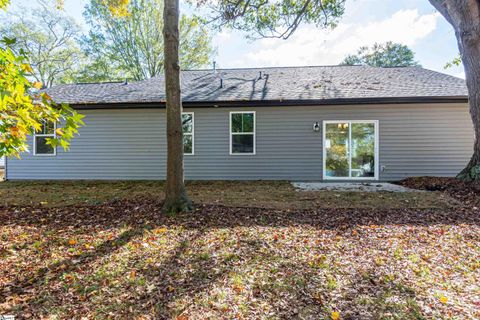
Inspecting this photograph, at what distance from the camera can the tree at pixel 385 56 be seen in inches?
1148

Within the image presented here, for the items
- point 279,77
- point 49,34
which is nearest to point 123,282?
point 279,77

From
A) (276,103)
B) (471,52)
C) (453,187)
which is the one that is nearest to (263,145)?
(276,103)

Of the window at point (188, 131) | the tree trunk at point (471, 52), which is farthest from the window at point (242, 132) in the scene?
the tree trunk at point (471, 52)

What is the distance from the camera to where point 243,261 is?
115 inches

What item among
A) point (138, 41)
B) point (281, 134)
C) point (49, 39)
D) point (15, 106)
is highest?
point (49, 39)

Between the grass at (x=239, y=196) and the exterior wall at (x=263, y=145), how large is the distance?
1.29 meters

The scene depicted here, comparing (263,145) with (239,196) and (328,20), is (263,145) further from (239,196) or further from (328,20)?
(328,20)

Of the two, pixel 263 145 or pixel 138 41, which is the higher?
pixel 138 41

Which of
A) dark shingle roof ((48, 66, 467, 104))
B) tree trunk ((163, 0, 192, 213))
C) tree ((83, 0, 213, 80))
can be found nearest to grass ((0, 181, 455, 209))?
tree trunk ((163, 0, 192, 213))

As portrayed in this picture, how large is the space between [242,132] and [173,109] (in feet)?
14.5

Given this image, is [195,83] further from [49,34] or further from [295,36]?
[49,34]

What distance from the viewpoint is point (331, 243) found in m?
3.42

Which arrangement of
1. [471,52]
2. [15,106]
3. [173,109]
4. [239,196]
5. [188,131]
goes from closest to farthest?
[15,106] < [173,109] < [239,196] < [471,52] < [188,131]

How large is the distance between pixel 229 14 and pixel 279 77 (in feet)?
10.2
